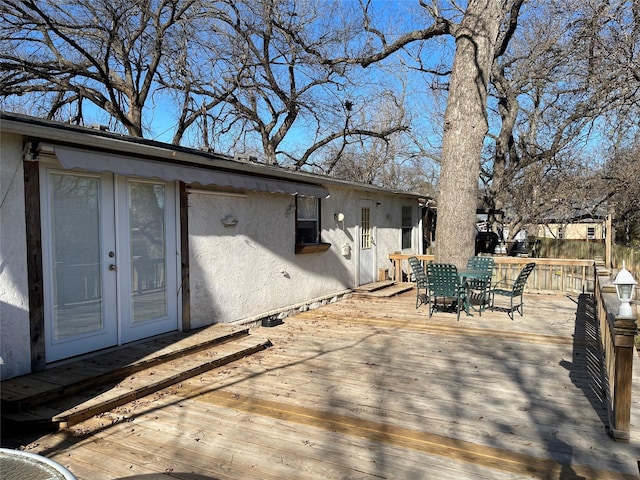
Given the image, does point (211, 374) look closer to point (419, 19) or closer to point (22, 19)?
point (419, 19)

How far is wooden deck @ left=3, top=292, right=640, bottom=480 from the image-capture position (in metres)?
2.84

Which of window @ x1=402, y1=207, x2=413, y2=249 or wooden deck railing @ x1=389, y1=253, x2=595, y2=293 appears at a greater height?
window @ x1=402, y1=207, x2=413, y2=249

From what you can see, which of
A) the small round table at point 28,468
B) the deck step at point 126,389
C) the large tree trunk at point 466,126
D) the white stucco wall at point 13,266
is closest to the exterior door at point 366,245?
the large tree trunk at point 466,126

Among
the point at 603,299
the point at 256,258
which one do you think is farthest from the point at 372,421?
the point at 256,258

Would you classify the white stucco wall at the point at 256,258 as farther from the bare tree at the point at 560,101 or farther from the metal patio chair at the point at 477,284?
the bare tree at the point at 560,101

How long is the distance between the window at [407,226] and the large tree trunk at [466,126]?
4.28m

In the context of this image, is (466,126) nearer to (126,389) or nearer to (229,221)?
(229,221)

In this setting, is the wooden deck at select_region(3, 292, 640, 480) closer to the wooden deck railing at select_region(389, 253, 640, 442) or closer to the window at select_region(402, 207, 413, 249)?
the wooden deck railing at select_region(389, 253, 640, 442)

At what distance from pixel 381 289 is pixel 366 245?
122 cm

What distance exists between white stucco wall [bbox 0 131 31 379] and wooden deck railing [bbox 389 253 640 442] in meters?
4.86

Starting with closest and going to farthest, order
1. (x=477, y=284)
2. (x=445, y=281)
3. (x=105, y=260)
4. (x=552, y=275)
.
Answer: (x=105, y=260) → (x=445, y=281) → (x=477, y=284) → (x=552, y=275)

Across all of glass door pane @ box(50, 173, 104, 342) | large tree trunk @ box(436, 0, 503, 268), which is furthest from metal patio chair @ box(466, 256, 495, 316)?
glass door pane @ box(50, 173, 104, 342)

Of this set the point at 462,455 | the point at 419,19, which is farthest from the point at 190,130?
the point at 462,455

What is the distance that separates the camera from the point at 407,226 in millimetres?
13672
